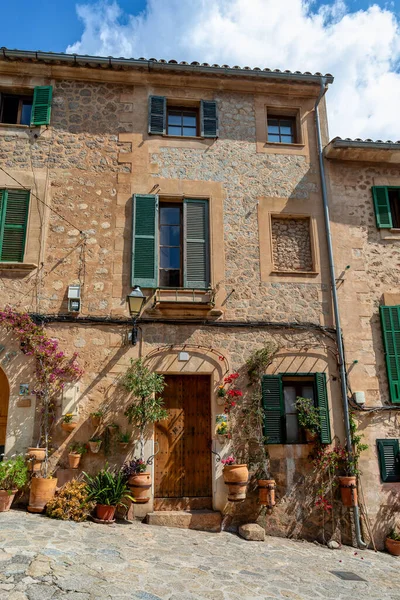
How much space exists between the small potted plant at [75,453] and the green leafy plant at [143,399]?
0.87m

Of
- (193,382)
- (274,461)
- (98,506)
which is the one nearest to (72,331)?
(193,382)

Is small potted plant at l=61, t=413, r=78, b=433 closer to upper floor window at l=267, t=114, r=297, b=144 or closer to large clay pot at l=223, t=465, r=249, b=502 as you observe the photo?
large clay pot at l=223, t=465, r=249, b=502

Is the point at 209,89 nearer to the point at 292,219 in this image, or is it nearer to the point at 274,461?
the point at 292,219

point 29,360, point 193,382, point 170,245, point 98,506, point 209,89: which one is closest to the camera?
point 98,506

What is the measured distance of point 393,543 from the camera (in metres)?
7.86

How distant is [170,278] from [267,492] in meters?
4.11

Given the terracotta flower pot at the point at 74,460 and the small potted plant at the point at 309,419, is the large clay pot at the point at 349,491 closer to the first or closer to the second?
the small potted plant at the point at 309,419

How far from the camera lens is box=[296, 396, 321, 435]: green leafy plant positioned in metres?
8.15

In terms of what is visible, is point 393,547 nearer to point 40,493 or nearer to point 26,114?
point 40,493

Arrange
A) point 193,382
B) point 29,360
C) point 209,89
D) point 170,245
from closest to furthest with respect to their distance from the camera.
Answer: point 29,360 → point 193,382 → point 170,245 → point 209,89

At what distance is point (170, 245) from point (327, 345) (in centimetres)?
354

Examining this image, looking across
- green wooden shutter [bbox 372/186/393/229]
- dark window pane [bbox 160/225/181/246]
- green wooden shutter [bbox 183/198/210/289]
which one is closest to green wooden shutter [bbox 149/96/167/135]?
green wooden shutter [bbox 183/198/210/289]

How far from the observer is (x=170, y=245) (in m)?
9.15

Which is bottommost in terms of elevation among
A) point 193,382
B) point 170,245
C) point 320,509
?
point 320,509
